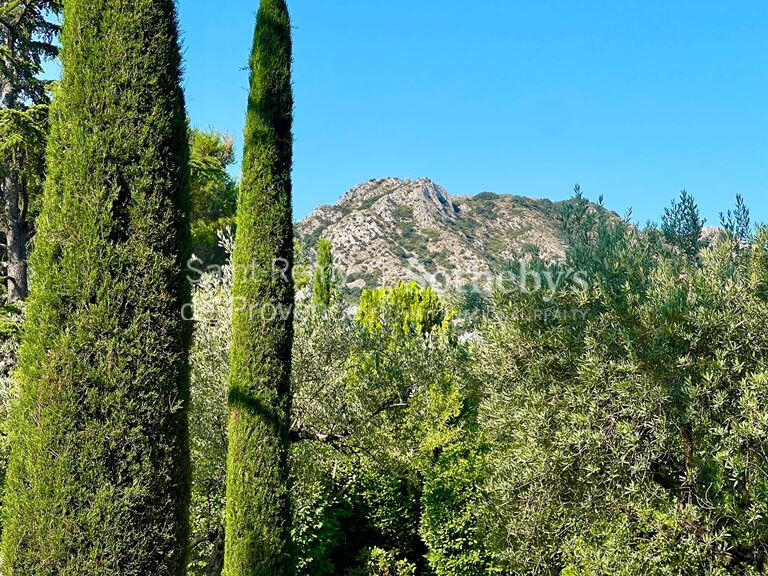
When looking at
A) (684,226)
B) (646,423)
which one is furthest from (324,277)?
(646,423)

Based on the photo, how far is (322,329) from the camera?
9.99 metres

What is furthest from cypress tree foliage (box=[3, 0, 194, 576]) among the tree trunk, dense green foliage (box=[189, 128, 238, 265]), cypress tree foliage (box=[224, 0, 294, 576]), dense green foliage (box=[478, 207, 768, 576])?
dense green foliage (box=[189, 128, 238, 265])

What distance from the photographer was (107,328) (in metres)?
4.13

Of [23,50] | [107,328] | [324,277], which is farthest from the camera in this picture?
[324,277]

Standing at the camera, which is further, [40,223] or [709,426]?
[709,426]

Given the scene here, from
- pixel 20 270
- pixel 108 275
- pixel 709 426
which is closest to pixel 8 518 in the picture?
pixel 108 275

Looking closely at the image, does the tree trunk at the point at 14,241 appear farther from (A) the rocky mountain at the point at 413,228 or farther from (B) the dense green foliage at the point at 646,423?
(A) the rocky mountain at the point at 413,228

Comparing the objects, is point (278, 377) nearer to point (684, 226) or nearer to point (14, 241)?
point (684, 226)

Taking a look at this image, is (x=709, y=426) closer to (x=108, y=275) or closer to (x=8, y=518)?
(x=108, y=275)

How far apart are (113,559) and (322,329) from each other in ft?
20.4

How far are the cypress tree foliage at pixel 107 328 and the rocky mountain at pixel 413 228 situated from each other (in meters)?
31.6

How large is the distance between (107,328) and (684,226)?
6274 mm

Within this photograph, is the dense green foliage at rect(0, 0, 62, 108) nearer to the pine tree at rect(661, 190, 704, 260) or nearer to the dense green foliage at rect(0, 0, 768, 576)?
the dense green foliage at rect(0, 0, 768, 576)

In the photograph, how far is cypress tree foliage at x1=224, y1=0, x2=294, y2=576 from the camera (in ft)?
A: 23.9
